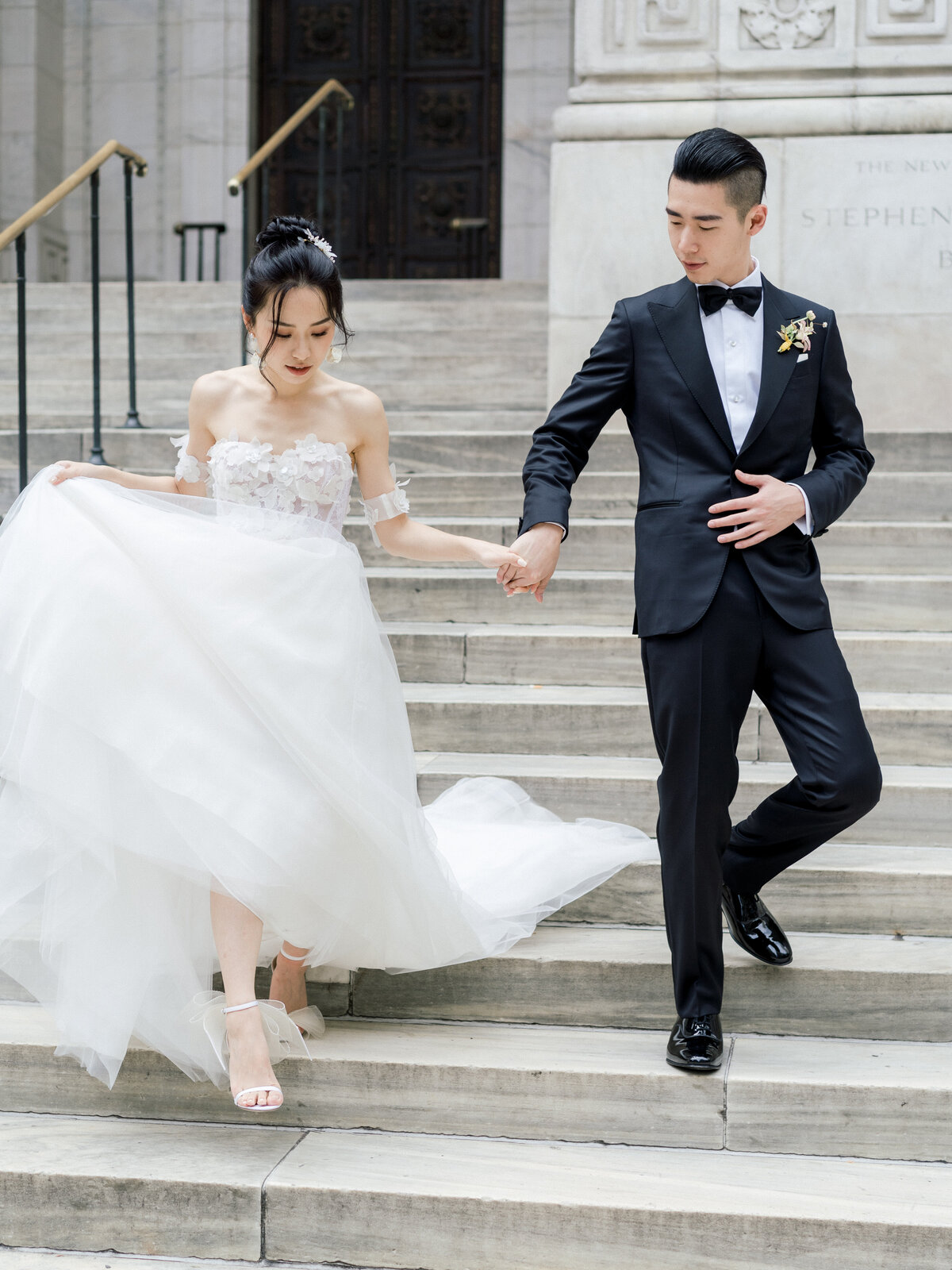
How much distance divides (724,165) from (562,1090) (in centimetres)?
202

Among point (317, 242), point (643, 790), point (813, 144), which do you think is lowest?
point (643, 790)

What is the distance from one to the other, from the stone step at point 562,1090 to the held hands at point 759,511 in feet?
3.84

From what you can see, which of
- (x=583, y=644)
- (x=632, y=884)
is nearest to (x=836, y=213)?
(x=583, y=644)

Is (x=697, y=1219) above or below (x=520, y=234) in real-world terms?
below

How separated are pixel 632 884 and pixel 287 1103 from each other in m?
1.07

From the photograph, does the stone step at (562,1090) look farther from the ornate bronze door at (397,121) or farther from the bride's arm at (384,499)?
the ornate bronze door at (397,121)

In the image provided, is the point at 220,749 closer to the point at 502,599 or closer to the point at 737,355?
the point at 737,355

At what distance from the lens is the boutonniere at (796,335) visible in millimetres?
2883

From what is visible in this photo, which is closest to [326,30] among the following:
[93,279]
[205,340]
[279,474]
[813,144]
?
[205,340]

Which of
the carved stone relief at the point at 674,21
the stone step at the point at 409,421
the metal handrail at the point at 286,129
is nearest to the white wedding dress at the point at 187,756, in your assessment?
the stone step at the point at 409,421

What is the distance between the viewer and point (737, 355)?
290 cm

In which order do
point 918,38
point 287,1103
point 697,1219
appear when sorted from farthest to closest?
point 918,38 < point 287,1103 < point 697,1219

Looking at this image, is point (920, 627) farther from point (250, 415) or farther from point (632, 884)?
point (250, 415)

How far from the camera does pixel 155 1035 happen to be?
9.45 feet
